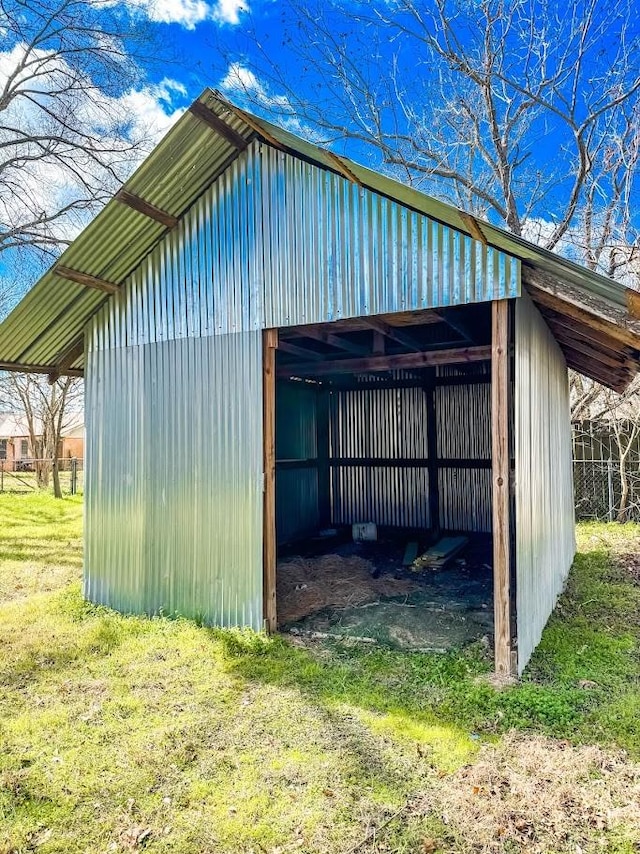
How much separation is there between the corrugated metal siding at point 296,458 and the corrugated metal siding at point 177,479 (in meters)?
3.66

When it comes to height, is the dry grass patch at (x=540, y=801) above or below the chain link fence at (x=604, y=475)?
below

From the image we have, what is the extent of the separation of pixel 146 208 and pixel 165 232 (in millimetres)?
486

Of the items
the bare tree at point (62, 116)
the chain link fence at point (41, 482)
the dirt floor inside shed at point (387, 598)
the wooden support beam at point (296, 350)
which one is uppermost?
the bare tree at point (62, 116)

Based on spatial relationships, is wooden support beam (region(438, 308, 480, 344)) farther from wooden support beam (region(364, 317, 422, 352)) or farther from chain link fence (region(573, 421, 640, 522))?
chain link fence (region(573, 421, 640, 522))

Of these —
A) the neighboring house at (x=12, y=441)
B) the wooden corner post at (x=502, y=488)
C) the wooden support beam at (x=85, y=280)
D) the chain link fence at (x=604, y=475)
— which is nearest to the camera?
the wooden corner post at (x=502, y=488)

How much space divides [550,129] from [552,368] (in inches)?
327

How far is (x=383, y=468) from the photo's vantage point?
34.4 feet

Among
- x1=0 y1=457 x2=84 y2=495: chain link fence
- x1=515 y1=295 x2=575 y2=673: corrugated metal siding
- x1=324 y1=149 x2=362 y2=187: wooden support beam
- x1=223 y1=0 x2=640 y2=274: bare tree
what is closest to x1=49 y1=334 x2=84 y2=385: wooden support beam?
x1=324 y1=149 x2=362 y2=187: wooden support beam

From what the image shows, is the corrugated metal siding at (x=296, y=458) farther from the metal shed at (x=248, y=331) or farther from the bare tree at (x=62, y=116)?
the bare tree at (x=62, y=116)

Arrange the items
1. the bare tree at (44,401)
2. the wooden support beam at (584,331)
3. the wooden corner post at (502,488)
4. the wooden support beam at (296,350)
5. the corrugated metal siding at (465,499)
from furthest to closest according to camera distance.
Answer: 1. the bare tree at (44,401)
2. the corrugated metal siding at (465,499)
3. the wooden support beam at (296,350)
4. the wooden support beam at (584,331)
5. the wooden corner post at (502,488)

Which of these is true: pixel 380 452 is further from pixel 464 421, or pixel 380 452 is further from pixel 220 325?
pixel 220 325

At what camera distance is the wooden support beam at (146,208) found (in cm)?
501

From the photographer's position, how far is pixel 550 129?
11969 millimetres

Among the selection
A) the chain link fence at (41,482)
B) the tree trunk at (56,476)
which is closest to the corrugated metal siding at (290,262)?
the tree trunk at (56,476)
